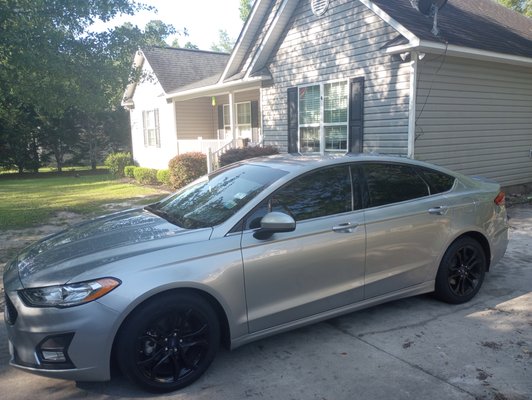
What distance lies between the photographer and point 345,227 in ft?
12.2

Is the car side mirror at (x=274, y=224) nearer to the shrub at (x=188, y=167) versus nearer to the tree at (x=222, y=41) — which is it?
the shrub at (x=188, y=167)

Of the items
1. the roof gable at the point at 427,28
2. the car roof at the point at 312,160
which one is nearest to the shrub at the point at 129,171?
the roof gable at the point at 427,28

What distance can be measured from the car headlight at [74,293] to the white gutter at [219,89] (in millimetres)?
10368

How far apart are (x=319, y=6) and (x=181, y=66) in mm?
10656

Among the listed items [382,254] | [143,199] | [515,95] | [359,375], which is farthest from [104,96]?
[515,95]

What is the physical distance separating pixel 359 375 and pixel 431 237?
161 cm

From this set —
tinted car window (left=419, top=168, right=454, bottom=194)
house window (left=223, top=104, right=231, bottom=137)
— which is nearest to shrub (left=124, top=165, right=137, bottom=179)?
house window (left=223, top=104, right=231, bottom=137)

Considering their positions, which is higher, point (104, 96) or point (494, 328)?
point (104, 96)

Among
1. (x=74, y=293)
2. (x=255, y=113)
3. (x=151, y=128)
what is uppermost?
(x=255, y=113)

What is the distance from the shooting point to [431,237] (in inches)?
166

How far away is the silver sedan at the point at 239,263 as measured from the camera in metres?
2.87

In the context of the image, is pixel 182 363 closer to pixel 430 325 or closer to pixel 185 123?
pixel 430 325

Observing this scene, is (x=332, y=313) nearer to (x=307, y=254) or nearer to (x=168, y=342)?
(x=307, y=254)

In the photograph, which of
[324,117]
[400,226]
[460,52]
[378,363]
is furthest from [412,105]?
[378,363]
